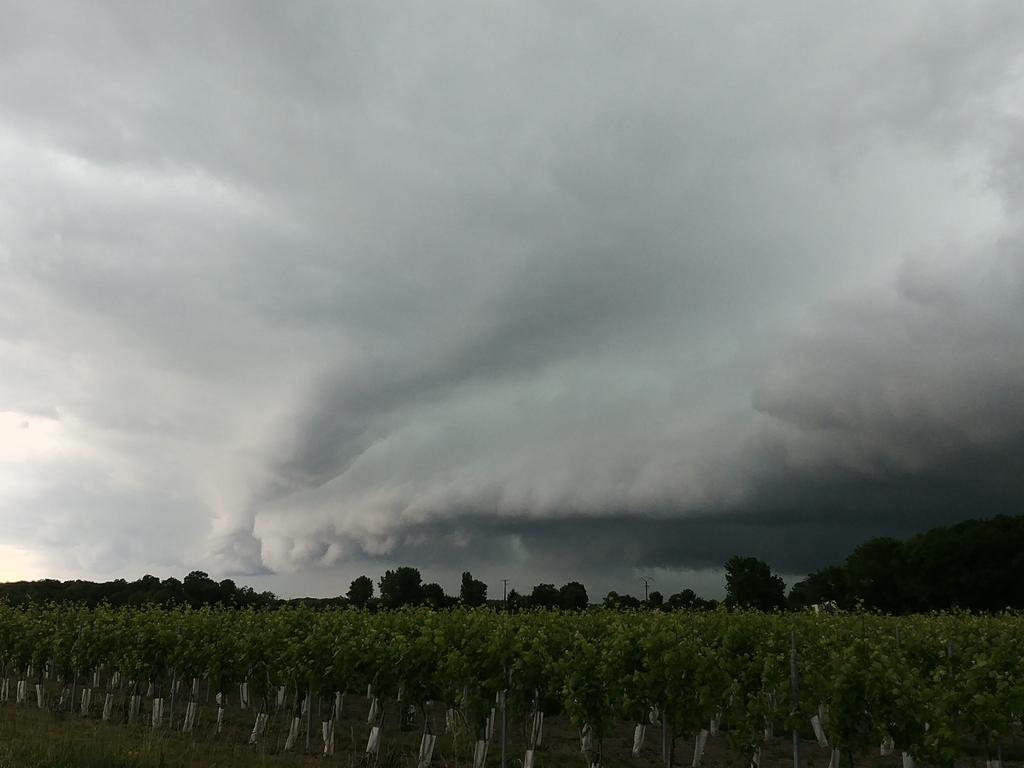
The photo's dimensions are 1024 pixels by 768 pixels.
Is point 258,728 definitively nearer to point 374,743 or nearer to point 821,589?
point 374,743

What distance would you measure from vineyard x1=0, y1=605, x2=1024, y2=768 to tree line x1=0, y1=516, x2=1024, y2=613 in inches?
1120

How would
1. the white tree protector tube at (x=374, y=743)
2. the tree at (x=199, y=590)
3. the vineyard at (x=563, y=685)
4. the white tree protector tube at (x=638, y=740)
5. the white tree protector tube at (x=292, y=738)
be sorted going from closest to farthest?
1. the vineyard at (x=563, y=685)
2. the white tree protector tube at (x=374, y=743)
3. the white tree protector tube at (x=638, y=740)
4. the white tree protector tube at (x=292, y=738)
5. the tree at (x=199, y=590)

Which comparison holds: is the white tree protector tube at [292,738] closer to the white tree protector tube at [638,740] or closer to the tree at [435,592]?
the white tree protector tube at [638,740]

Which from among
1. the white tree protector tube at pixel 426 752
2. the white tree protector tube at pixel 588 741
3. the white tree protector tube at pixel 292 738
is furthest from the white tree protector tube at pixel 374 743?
the white tree protector tube at pixel 588 741

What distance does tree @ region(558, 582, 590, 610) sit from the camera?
80750mm

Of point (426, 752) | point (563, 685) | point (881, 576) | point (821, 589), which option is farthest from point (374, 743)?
point (821, 589)

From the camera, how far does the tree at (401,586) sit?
80.2 m

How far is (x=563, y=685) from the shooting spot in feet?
47.9

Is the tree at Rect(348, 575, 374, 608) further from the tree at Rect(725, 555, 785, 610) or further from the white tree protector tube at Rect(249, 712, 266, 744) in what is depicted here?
the white tree protector tube at Rect(249, 712, 266, 744)

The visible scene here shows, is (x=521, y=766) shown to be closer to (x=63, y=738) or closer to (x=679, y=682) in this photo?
(x=679, y=682)

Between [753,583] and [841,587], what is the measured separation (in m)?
8.62

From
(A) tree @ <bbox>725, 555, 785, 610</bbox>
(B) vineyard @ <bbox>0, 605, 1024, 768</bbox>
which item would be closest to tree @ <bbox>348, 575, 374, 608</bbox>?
(A) tree @ <bbox>725, 555, 785, 610</bbox>

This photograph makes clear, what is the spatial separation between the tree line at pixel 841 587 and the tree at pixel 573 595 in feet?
0.34

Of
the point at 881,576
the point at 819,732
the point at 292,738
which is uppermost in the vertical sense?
the point at 881,576
